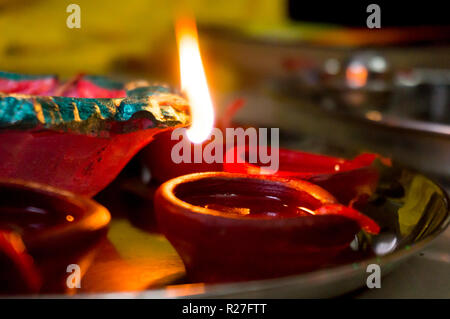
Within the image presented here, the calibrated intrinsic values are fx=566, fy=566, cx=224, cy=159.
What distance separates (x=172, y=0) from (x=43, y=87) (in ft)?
4.10

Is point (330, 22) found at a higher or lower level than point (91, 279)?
higher

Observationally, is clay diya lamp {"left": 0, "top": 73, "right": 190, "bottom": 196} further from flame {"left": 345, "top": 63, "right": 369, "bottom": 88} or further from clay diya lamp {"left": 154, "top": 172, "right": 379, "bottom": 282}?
flame {"left": 345, "top": 63, "right": 369, "bottom": 88}

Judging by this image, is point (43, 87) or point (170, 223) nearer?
point (170, 223)

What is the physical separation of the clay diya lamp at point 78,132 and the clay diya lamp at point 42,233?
4cm

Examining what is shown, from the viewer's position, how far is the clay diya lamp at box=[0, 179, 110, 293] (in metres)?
0.26

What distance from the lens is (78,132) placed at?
1.12 ft

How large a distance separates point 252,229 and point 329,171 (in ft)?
0.50

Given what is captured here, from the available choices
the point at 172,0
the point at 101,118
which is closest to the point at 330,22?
the point at 172,0

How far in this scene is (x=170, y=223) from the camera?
297mm

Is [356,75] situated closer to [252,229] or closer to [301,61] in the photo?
[301,61]

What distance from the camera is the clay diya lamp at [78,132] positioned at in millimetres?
325

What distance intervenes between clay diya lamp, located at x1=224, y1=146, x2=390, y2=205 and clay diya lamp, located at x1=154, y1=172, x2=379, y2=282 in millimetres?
44

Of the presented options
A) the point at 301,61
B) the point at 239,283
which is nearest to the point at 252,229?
the point at 239,283
